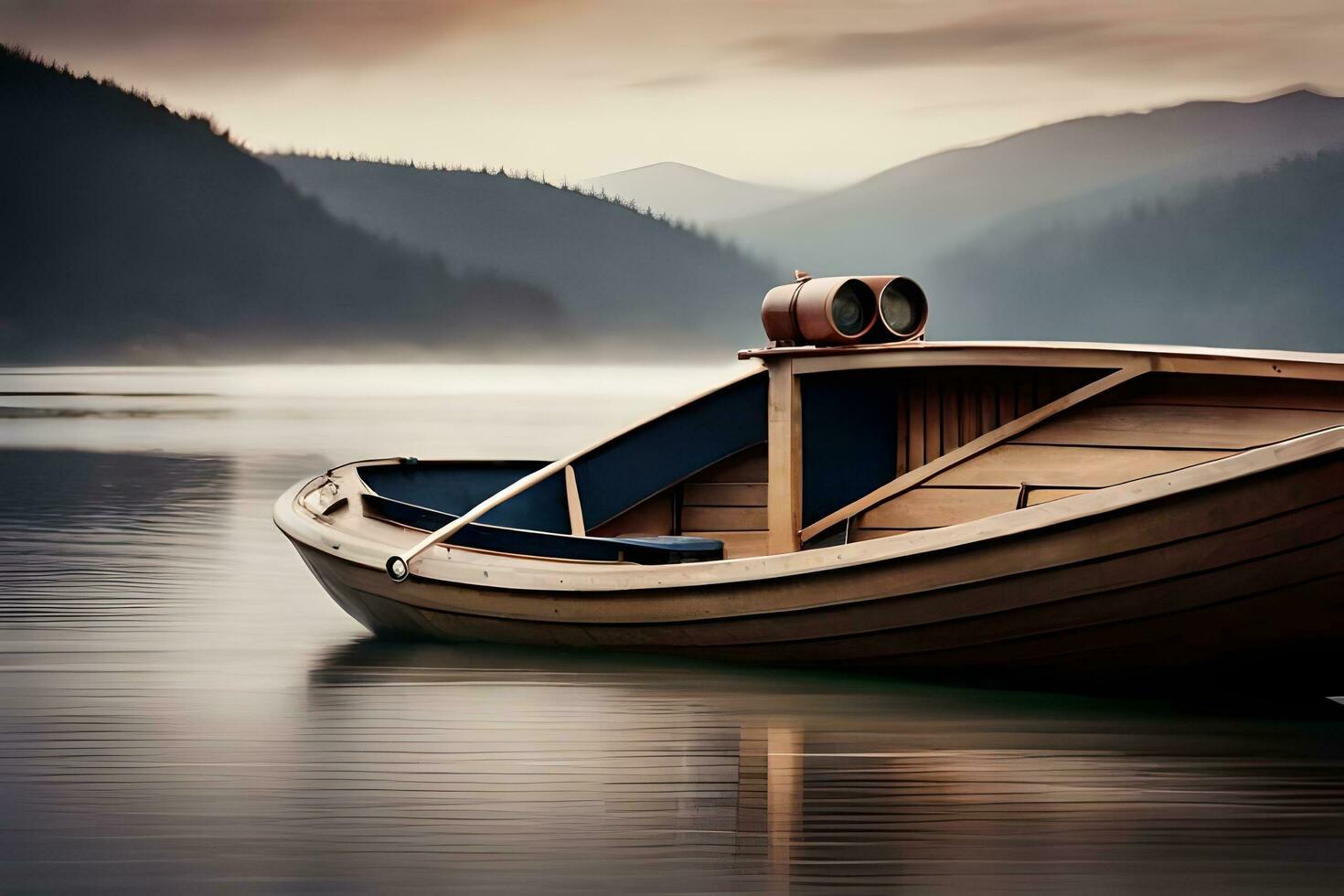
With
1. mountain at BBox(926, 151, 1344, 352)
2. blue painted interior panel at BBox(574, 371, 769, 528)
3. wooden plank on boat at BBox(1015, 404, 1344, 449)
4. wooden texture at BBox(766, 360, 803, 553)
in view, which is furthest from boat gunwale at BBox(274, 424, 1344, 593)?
mountain at BBox(926, 151, 1344, 352)

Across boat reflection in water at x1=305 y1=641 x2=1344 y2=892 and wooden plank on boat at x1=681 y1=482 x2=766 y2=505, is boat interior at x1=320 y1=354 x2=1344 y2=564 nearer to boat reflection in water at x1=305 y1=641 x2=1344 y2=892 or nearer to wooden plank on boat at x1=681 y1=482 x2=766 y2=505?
wooden plank on boat at x1=681 y1=482 x2=766 y2=505

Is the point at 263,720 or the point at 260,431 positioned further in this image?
the point at 260,431

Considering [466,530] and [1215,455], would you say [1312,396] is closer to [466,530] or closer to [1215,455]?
[1215,455]

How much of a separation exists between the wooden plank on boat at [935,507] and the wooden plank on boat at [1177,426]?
273 mm

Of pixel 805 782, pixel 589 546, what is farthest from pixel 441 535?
pixel 805 782

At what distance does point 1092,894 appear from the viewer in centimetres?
444

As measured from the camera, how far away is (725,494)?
326 inches

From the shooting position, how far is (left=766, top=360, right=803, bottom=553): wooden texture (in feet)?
24.1

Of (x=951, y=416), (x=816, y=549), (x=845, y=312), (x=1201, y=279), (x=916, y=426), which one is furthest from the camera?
(x=1201, y=279)

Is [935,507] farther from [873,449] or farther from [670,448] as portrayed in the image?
→ [670,448]

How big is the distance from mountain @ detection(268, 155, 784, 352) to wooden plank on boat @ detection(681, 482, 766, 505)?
10985cm

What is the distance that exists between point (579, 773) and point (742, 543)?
266cm

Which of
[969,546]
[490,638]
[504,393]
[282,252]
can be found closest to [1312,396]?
[969,546]

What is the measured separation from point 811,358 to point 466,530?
1834 mm
